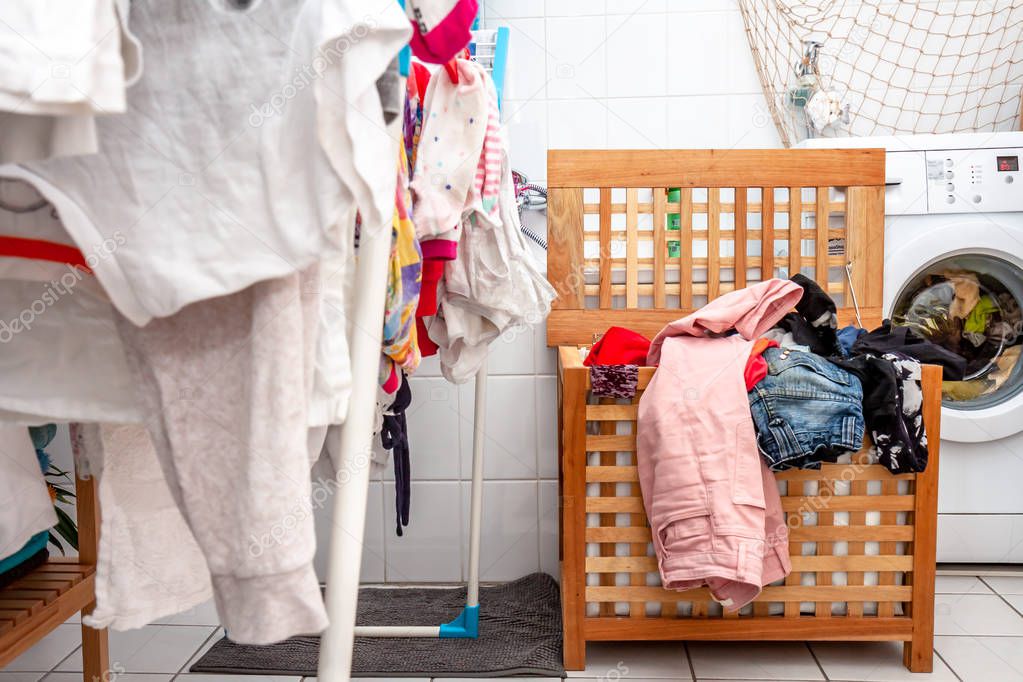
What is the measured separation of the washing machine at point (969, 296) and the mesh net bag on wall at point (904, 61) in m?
0.22

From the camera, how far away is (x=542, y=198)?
7.29ft

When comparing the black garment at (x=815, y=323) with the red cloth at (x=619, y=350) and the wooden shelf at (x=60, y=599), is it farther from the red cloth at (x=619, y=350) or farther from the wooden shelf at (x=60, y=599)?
the wooden shelf at (x=60, y=599)

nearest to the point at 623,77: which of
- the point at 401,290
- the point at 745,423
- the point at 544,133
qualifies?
the point at 544,133

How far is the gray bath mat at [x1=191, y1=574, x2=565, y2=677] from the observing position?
171 centimetres

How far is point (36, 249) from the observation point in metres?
0.62

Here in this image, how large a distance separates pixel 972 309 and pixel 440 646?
1579 millimetres

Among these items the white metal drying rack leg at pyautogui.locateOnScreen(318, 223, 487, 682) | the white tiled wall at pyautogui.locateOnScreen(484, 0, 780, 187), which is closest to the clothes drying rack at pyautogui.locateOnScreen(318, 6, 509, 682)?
the white metal drying rack leg at pyautogui.locateOnScreen(318, 223, 487, 682)

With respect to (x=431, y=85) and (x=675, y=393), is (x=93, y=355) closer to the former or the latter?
(x=431, y=85)

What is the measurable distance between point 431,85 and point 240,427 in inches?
27.6

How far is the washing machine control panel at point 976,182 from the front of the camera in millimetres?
2049

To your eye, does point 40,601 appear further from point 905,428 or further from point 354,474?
point 905,428

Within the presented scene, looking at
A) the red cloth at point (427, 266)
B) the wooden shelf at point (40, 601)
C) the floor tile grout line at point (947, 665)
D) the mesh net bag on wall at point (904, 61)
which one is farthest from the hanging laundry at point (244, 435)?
the mesh net bag on wall at point (904, 61)

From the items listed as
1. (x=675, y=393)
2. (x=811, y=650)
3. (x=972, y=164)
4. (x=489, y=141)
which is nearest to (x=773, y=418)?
(x=675, y=393)

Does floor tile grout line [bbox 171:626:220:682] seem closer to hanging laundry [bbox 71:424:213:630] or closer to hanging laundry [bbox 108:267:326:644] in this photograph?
hanging laundry [bbox 71:424:213:630]
